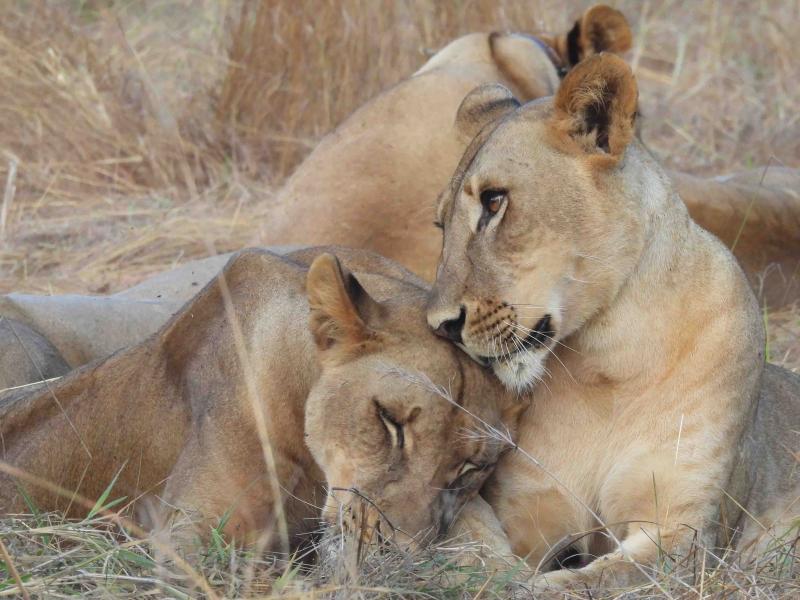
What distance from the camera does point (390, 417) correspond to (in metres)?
2.89

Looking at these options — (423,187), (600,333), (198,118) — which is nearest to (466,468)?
(600,333)

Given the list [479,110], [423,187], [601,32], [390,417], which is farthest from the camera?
[601,32]

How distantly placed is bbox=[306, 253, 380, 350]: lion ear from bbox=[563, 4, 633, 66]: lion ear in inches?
102

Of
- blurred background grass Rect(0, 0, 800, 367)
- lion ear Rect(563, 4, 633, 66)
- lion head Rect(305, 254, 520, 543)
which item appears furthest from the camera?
blurred background grass Rect(0, 0, 800, 367)

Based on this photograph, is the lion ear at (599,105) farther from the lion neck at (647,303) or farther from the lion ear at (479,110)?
the lion ear at (479,110)

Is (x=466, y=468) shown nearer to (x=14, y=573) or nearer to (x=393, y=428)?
(x=393, y=428)

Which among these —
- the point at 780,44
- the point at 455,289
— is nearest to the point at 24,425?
the point at 455,289

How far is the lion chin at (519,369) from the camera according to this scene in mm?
3039

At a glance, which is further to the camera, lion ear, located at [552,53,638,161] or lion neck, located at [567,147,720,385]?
lion neck, located at [567,147,720,385]

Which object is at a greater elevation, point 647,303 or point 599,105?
point 599,105

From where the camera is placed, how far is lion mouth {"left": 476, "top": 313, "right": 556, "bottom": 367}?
3.01 metres

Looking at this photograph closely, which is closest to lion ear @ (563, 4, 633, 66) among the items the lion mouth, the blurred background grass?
the blurred background grass

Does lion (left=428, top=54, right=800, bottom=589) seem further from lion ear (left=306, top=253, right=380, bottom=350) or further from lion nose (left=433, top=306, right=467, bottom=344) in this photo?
lion ear (left=306, top=253, right=380, bottom=350)

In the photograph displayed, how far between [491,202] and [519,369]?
1.19 feet
